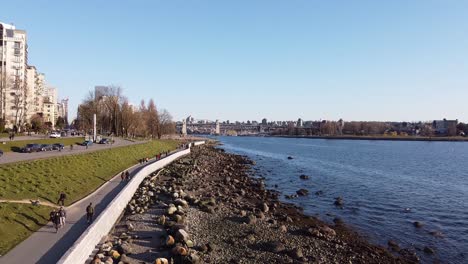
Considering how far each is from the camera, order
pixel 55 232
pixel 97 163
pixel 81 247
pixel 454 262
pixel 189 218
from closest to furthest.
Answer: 1. pixel 81 247
2. pixel 55 232
3. pixel 454 262
4. pixel 189 218
5. pixel 97 163

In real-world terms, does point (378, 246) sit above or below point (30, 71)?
below

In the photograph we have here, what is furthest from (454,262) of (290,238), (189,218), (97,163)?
(97,163)

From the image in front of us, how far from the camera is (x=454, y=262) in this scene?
2402 centimetres

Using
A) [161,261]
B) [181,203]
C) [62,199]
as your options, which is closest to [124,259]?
[161,261]

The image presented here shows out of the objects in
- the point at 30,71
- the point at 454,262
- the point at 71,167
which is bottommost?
the point at 454,262

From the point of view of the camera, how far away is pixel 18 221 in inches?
878

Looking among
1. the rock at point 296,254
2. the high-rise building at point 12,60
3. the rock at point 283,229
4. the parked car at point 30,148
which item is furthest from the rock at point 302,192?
the high-rise building at point 12,60

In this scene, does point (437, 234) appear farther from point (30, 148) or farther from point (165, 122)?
point (165, 122)

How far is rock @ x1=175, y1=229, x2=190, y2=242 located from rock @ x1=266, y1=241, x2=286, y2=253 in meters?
4.84

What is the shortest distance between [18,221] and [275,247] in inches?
590

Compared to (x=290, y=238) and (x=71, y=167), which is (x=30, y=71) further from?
(x=290, y=238)

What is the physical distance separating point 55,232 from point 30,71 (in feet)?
381

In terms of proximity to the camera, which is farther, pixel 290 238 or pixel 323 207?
pixel 323 207

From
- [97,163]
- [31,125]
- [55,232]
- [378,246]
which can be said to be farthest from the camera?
[31,125]
